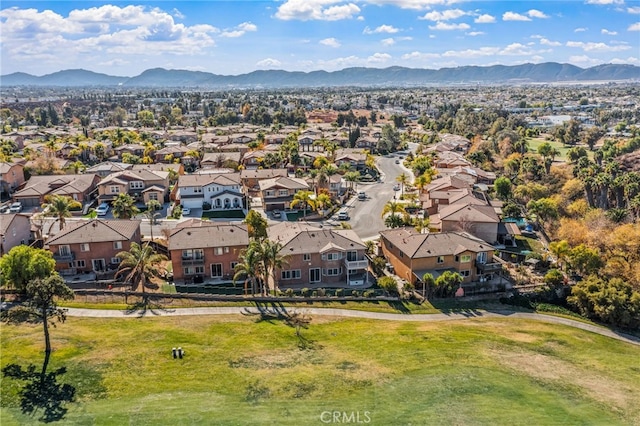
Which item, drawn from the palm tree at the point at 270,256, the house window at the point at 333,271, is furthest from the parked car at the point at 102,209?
the house window at the point at 333,271

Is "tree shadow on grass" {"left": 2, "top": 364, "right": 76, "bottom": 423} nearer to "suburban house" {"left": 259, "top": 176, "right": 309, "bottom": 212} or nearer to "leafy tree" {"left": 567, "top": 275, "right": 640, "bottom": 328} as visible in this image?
"leafy tree" {"left": 567, "top": 275, "right": 640, "bottom": 328}

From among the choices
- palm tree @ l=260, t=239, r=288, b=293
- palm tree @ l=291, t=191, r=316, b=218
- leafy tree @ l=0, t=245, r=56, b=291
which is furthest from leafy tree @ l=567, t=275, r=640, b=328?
leafy tree @ l=0, t=245, r=56, b=291

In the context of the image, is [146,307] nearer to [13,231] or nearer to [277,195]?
[13,231]

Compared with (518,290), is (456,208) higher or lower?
higher

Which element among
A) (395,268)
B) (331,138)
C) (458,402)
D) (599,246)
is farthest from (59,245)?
(331,138)

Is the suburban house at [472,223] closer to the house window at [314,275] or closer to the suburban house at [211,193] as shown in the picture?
the house window at [314,275]

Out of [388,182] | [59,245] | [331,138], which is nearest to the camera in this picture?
[59,245]

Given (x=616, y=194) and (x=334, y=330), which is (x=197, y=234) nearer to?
(x=334, y=330)
